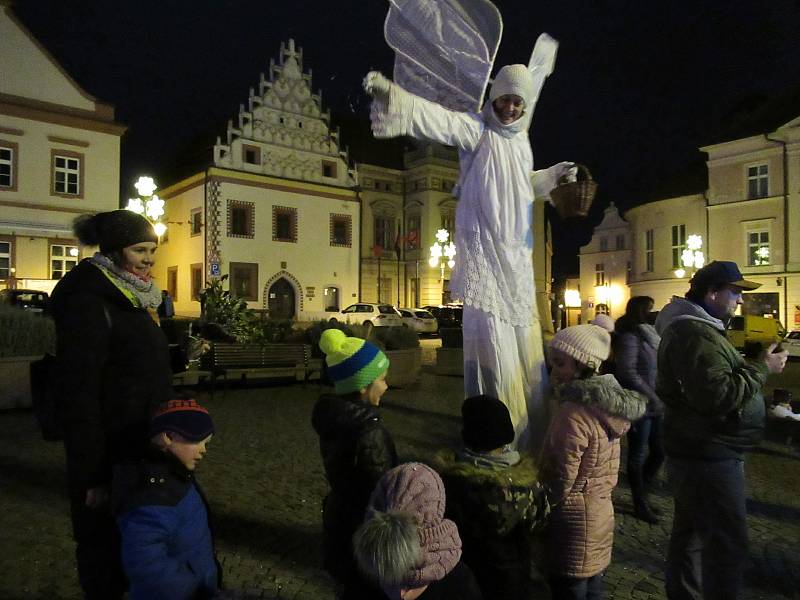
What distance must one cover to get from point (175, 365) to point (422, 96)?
6.73ft

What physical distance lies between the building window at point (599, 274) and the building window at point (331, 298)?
22.1m

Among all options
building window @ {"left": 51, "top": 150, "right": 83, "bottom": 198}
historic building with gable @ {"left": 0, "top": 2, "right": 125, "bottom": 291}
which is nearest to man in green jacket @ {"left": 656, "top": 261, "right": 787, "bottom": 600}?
historic building with gable @ {"left": 0, "top": 2, "right": 125, "bottom": 291}

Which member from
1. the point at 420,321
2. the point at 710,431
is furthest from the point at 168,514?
the point at 420,321

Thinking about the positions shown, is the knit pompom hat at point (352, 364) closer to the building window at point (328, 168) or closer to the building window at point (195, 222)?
the building window at point (195, 222)

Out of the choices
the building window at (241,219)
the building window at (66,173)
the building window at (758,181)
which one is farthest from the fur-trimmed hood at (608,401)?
the building window at (758,181)

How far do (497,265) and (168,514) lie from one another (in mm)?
2130

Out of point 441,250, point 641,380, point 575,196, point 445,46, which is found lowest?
point 641,380

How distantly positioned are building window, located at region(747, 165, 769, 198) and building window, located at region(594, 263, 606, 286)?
15667 millimetres

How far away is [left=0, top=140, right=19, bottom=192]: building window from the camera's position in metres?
24.4

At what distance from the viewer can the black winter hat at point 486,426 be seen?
242 centimetres

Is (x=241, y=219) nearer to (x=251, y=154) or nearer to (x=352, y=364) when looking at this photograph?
Result: (x=251, y=154)

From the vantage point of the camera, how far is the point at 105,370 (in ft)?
7.97

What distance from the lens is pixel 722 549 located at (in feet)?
9.31

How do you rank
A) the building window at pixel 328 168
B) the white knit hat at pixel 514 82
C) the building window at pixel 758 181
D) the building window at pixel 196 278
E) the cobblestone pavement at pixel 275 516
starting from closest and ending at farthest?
1. the white knit hat at pixel 514 82
2. the cobblestone pavement at pixel 275 516
3. the building window at pixel 758 181
4. the building window at pixel 196 278
5. the building window at pixel 328 168
